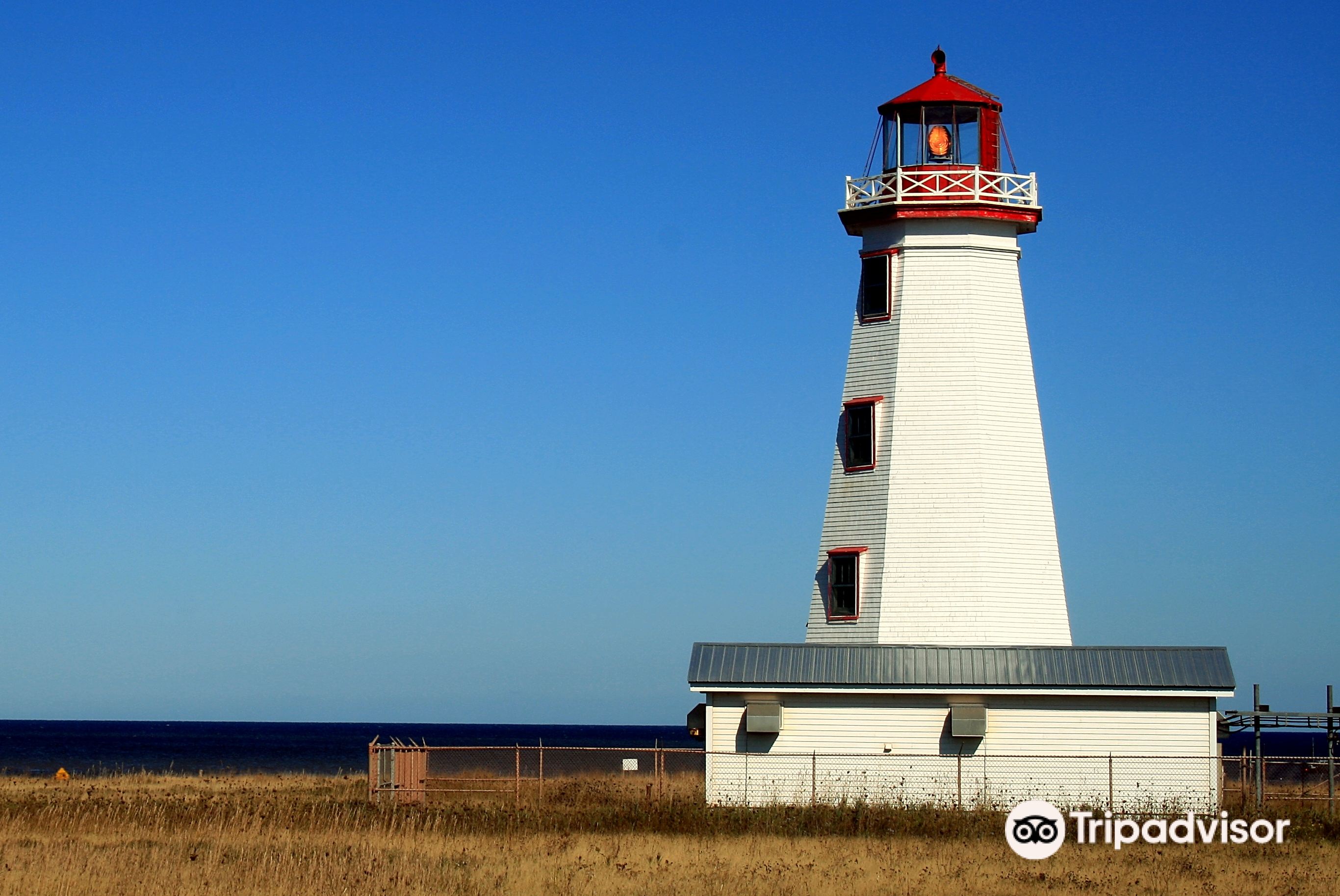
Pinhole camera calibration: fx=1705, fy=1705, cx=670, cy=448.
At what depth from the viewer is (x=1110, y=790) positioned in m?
30.0

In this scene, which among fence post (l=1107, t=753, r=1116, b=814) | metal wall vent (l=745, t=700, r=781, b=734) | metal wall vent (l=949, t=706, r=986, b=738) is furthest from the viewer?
metal wall vent (l=745, t=700, r=781, b=734)

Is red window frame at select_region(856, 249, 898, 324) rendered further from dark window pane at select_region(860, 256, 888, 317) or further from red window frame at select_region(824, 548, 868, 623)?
red window frame at select_region(824, 548, 868, 623)

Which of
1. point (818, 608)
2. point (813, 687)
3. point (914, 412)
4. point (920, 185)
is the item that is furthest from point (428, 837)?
point (920, 185)

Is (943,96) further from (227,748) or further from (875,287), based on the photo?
(227,748)

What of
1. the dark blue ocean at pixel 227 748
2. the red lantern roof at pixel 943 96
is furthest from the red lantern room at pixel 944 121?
the dark blue ocean at pixel 227 748

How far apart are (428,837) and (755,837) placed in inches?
200

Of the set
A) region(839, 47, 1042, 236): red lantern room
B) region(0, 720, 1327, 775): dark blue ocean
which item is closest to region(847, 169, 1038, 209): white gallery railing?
region(839, 47, 1042, 236): red lantern room

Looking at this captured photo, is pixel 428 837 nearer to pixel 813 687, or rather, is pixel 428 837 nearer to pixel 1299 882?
pixel 813 687

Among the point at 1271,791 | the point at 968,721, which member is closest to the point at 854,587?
the point at 968,721

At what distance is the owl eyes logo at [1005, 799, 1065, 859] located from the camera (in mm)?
25484

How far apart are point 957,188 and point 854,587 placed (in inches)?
323

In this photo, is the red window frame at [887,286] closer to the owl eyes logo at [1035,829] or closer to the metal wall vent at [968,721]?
the metal wall vent at [968,721]

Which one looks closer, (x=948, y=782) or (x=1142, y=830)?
(x=1142, y=830)

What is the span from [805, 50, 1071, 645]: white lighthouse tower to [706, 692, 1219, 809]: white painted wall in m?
1.72
